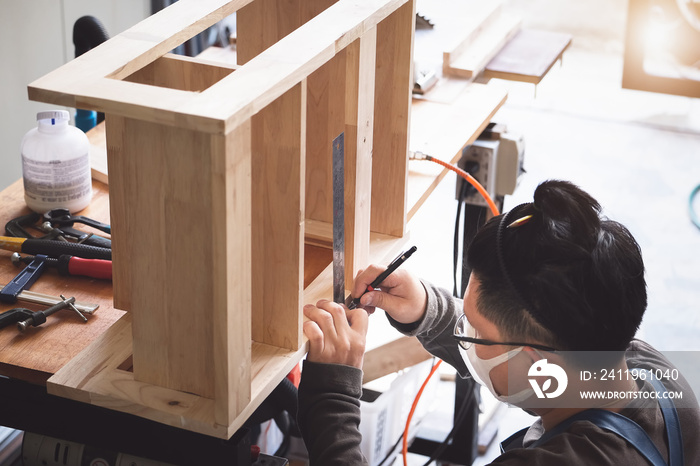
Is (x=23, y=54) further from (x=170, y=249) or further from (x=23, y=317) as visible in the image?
(x=170, y=249)

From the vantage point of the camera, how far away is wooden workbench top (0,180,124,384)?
43.6 inches

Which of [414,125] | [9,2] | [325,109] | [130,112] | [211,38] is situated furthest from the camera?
[211,38]

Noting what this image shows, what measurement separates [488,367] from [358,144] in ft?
1.25

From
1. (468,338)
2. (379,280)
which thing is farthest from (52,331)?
(468,338)

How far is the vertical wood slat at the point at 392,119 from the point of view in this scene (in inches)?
49.3

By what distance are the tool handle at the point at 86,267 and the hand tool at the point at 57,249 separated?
0.02m

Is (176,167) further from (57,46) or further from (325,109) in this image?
(57,46)

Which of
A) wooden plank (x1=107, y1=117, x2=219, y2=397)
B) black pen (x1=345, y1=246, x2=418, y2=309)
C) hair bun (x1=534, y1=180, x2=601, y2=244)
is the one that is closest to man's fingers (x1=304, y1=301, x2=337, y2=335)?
black pen (x1=345, y1=246, x2=418, y2=309)

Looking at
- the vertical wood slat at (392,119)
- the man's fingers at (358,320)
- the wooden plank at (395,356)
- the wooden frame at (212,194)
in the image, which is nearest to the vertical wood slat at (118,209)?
the wooden frame at (212,194)

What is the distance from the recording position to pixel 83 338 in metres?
1.17

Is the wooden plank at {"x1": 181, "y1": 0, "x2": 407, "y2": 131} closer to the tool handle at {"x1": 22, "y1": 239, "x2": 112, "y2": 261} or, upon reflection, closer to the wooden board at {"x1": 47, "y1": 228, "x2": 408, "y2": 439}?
the wooden board at {"x1": 47, "y1": 228, "x2": 408, "y2": 439}

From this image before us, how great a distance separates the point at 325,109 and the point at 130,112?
50 cm

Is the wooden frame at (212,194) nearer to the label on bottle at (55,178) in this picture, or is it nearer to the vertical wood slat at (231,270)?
the vertical wood slat at (231,270)

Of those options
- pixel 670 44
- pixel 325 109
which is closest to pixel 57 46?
pixel 325 109
